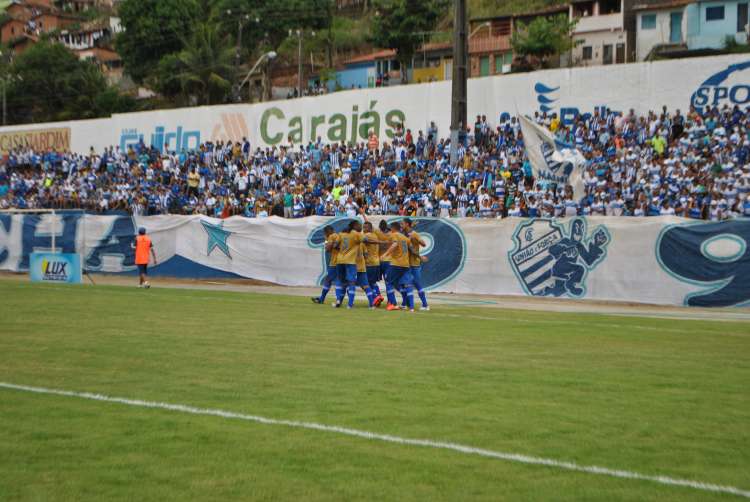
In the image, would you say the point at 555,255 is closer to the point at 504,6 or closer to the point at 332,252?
the point at 332,252

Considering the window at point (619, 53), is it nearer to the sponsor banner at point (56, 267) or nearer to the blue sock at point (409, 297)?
the sponsor banner at point (56, 267)

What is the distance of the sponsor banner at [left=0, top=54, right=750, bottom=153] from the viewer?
109 ft

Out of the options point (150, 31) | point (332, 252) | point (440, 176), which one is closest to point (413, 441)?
point (332, 252)

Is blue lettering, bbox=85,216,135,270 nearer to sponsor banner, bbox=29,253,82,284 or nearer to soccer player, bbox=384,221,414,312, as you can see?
sponsor banner, bbox=29,253,82,284

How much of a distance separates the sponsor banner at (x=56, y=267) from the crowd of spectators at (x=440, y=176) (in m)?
6.58

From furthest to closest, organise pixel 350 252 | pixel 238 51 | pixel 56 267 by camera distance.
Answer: pixel 238 51
pixel 56 267
pixel 350 252

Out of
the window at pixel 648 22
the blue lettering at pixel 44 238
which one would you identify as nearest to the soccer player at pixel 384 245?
the blue lettering at pixel 44 238

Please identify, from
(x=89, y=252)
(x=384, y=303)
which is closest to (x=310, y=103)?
(x=89, y=252)

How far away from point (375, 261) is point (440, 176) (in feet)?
44.2

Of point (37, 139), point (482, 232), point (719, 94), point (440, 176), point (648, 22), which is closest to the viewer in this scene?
point (482, 232)

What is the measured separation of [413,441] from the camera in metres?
7.28

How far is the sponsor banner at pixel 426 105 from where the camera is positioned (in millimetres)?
33188

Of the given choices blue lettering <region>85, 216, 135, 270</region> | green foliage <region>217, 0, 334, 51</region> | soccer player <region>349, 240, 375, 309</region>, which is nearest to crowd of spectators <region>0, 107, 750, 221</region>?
blue lettering <region>85, 216, 135, 270</region>

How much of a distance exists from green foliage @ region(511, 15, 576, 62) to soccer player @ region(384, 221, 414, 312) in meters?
42.5
